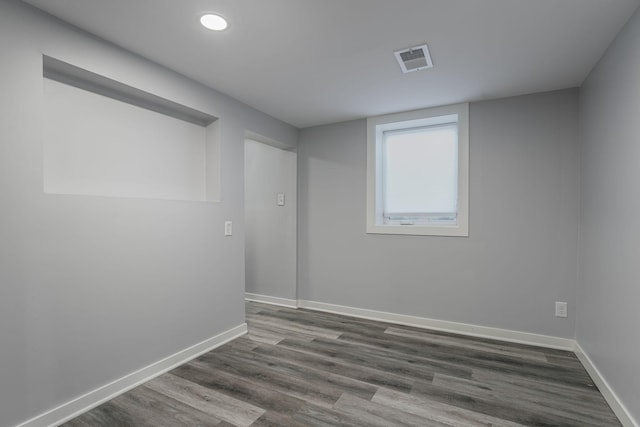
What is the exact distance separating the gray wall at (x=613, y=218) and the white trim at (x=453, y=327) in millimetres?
262

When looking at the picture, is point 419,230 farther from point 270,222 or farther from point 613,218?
point 270,222

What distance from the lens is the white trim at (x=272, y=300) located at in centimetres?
410

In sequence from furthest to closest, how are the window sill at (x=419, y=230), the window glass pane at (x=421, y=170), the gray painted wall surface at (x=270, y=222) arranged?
the gray painted wall surface at (x=270, y=222), the window glass pane at (x=421, y=170), the window sill at (x=419, y=230)

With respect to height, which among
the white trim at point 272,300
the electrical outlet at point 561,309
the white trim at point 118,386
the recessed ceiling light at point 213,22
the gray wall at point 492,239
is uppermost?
the recessed ceiling light at point 213,22

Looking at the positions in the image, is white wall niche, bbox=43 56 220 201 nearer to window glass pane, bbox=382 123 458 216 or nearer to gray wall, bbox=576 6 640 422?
window glass pane, bbox=382 123 458 216

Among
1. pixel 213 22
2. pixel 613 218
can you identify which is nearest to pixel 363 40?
pixel 213 22

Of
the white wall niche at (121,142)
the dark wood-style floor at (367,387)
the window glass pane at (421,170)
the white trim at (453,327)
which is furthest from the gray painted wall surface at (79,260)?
the window glass pane at (421,170)

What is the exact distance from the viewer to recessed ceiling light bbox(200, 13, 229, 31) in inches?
71.3

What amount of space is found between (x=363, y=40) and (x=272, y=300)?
10.8ft

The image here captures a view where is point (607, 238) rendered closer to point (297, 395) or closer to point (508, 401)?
point (508, 401)

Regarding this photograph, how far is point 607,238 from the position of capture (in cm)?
209

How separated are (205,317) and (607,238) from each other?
10.0ft

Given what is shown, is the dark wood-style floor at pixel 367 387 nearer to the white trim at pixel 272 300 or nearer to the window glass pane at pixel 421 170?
the white trim at pixel 272 300

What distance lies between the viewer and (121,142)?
2287 millimetres
